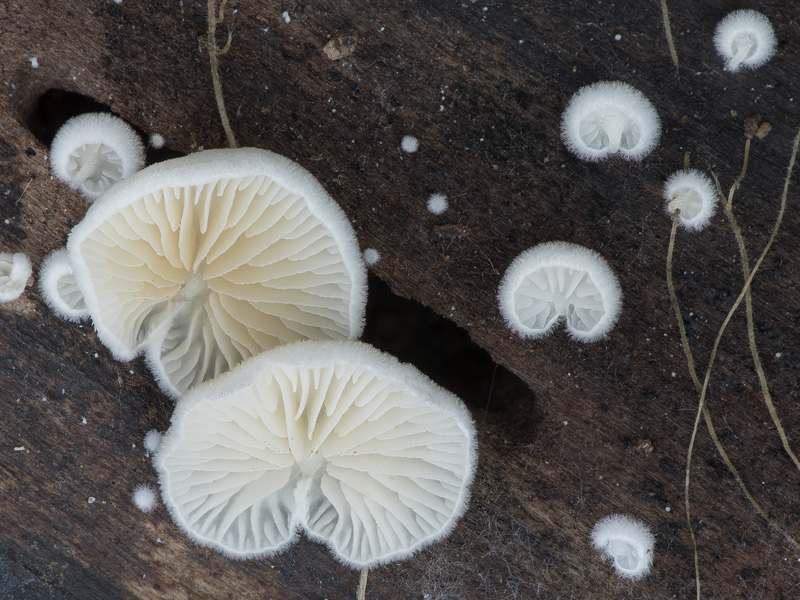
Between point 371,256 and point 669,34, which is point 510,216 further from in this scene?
point 669,34

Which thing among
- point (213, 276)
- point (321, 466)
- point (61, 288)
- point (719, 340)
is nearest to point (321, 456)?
point (321, 466)

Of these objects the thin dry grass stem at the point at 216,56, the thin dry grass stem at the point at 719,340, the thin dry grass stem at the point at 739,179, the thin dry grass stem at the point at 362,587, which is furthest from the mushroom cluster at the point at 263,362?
the thin dry grass stem at the point at 739,179

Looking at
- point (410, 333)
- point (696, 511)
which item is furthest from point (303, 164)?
point (696, 511)

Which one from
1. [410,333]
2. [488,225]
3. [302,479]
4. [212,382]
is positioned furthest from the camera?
[410,333]

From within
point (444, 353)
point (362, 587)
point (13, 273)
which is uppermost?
point (444, 353)

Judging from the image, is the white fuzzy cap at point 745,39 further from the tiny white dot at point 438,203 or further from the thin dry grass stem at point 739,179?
the tiny white dot at point 438,203

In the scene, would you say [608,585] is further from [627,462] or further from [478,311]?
[478,311]
